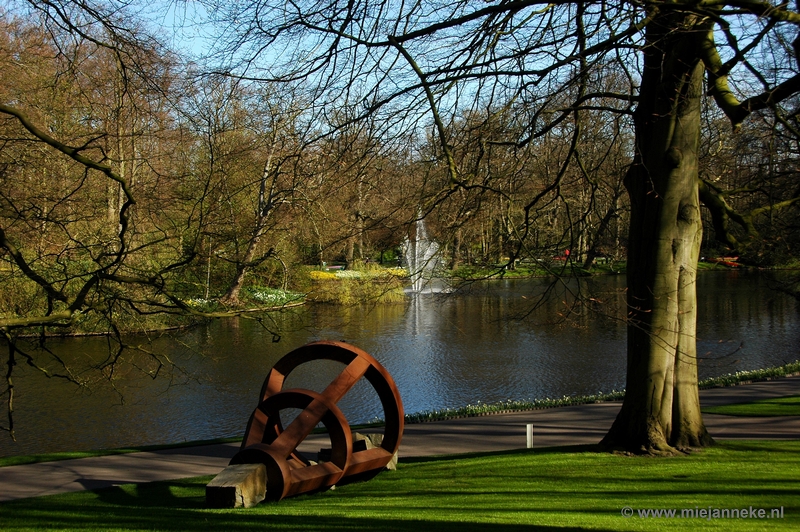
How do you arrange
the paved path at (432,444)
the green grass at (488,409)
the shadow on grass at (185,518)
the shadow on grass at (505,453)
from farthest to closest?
the green grass at (488,409) → the paved path at (432,444) → the shadow on grass at (505,453) → the shadow on grass at (185,518)

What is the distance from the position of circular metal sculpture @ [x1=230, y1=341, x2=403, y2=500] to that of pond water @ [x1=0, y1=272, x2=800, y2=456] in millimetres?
1659

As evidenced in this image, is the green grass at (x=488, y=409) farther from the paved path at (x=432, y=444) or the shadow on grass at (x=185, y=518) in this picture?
the shadow on grass at (x=185, y=518)

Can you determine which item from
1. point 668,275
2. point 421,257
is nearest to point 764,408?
point 668,275

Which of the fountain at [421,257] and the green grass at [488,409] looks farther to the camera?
the green grass at [488,409]

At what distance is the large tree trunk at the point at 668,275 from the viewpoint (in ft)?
24.6

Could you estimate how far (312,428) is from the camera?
6.64m

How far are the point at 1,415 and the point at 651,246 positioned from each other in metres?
13.8

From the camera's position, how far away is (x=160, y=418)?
47.7 feet

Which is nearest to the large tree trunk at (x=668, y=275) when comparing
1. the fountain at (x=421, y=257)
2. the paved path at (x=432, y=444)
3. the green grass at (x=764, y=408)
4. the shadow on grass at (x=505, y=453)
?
the shadow on grass at (x=505, y=453)

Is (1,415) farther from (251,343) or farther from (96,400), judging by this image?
(251,343)

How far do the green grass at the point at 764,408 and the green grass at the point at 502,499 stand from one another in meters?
2.85

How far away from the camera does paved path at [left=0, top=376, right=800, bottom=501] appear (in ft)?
28.9

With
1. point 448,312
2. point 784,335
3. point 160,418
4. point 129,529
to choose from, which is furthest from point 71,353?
point 784,335

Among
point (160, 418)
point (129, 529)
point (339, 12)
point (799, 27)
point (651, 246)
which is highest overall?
point (339, 12)
